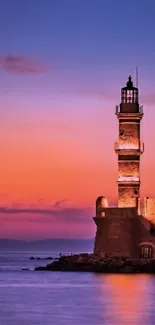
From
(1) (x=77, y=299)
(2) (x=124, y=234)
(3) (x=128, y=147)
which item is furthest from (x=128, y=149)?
(1) (x=77, y=299)

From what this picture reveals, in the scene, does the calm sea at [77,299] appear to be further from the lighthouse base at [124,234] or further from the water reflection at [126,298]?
the lighthouse base at [124,234]

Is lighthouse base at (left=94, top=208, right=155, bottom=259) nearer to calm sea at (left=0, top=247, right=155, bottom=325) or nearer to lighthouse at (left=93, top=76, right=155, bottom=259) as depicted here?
lighthouse at (left=93, top=76, right=155, bottom=259)

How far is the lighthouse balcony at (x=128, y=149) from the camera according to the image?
71.9m

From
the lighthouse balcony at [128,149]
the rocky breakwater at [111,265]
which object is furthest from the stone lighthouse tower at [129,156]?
the rocky breakwater at [111,265]

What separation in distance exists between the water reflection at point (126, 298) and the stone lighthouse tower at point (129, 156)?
193 inches

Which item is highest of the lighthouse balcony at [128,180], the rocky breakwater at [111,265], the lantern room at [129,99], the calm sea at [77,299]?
the lantern room at [129,99]

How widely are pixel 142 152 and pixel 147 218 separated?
3900 millimetres

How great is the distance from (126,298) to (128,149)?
16.2 meters

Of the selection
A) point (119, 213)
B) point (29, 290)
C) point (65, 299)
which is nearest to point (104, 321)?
point (65, 299)

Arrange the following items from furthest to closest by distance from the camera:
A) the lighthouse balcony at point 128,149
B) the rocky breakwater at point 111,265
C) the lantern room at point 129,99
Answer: the lantern room at point 129,99 → the lighthouse balcony at point 128,149 → the rocky breakwater at point 111,265

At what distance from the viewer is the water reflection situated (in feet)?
158

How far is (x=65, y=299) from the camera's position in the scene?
5797 centimetres

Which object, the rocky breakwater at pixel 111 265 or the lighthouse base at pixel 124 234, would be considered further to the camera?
the rocky breakwater at pixel 111 265

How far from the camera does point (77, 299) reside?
57.9 metres
